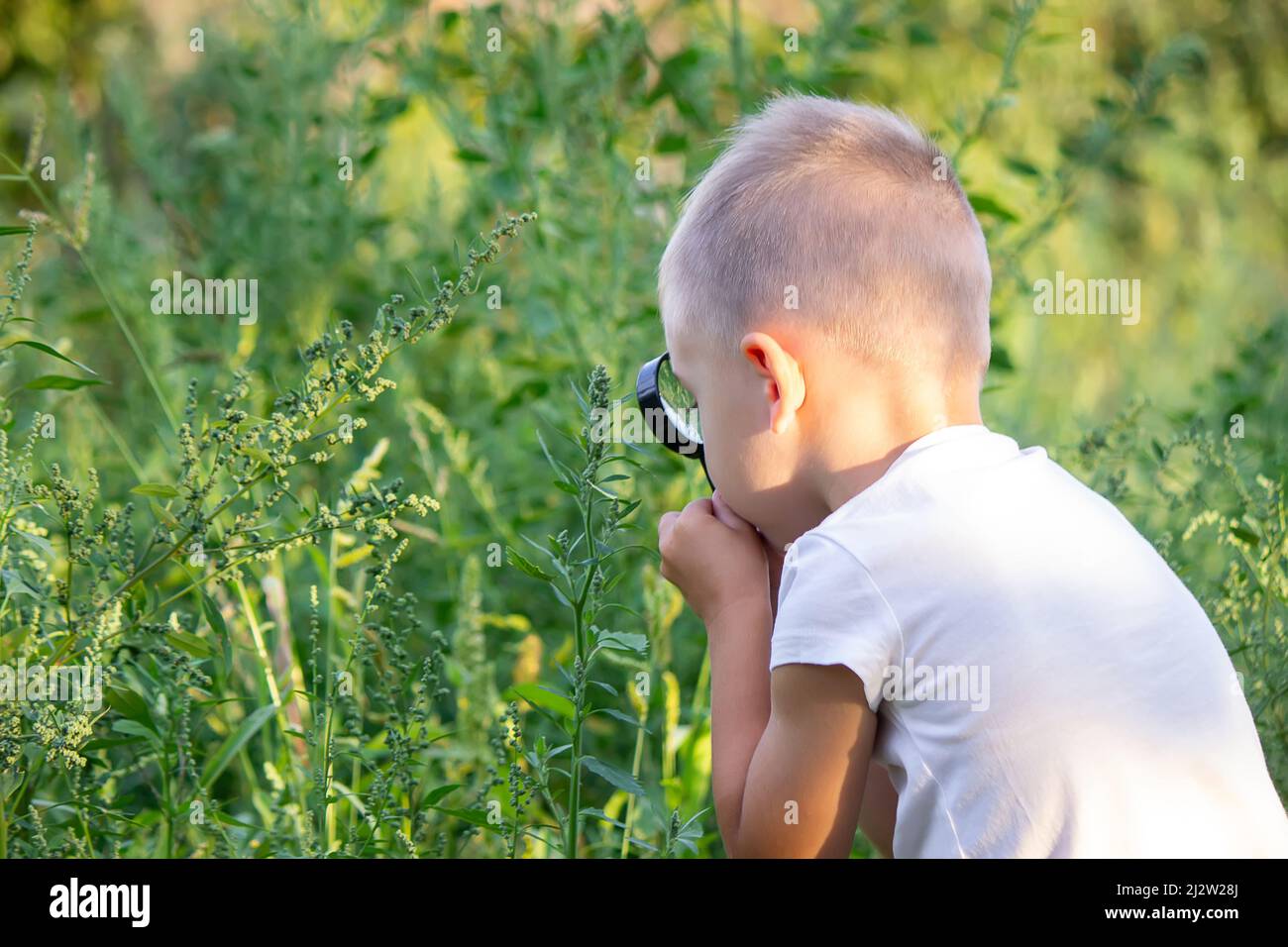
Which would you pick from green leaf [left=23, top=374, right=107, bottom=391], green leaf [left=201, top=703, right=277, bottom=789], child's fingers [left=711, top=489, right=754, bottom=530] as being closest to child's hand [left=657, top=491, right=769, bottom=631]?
child's fingers [left=711, top=489, right=754, bottom=530]

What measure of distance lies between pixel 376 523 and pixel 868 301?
57 cm

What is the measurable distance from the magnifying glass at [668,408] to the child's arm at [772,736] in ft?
0.64

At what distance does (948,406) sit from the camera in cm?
147

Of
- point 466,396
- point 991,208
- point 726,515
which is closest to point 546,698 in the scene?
point 726,515

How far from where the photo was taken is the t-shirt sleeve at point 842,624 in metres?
1.29

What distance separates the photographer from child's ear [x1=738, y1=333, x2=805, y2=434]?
141cm

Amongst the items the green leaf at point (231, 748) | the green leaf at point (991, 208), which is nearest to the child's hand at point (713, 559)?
the green leaf at point (231, 748)

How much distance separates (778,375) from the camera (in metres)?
1.41

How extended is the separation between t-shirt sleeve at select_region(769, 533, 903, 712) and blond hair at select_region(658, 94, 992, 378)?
0.87 feet

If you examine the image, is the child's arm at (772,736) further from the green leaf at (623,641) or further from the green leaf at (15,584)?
the green leaf at (15,584)
